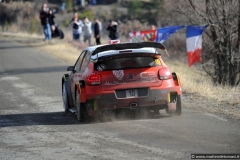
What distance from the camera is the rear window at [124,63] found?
12.4 meters

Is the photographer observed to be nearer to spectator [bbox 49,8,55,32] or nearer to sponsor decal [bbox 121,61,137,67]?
spectator [bbox 49,8,55,32]

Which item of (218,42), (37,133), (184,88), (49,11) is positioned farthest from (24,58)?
(37,133)

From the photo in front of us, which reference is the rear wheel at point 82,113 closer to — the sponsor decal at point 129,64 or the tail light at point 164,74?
the sponsor decal at point 129,64

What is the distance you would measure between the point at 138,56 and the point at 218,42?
10.4 meters

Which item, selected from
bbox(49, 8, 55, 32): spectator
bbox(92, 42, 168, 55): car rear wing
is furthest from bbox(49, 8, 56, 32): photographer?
bbox(92, 42, 168, 55): car rear wing

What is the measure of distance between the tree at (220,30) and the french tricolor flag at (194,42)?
23cm

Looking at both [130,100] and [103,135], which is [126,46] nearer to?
[130,100]

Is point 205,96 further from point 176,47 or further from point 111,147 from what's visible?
point 176,47

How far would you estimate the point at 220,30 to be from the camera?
22.0 m

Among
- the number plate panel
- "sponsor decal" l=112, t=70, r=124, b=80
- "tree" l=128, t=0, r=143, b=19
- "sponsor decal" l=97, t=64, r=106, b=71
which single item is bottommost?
"tree" l=128, t=0, r=143, b=19

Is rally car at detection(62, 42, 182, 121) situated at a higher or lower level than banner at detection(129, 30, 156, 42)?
higher

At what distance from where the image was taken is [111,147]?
Answer: 9.57m

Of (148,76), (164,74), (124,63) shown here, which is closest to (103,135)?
(148,76)

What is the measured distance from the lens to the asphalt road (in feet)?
30.0
